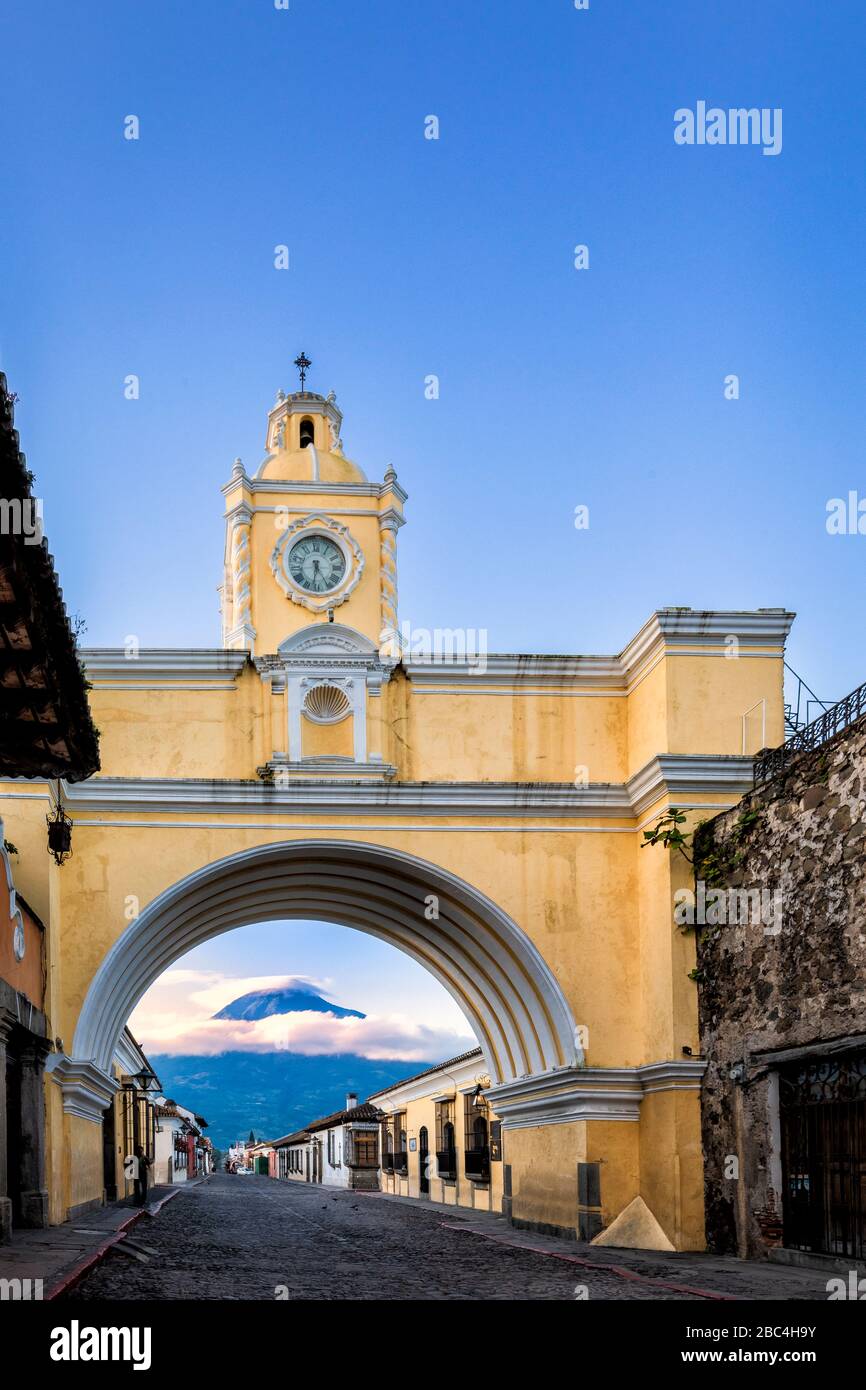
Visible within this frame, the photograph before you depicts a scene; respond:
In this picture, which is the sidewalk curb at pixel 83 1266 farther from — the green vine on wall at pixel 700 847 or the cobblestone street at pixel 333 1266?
the green vine on wall at pixel 700 847

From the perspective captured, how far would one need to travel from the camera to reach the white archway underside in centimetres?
1667

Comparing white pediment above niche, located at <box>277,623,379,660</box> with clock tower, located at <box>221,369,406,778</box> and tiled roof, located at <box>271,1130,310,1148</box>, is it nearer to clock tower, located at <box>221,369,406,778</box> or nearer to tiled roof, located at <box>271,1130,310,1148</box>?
clock tower, located at <box>221,369,406,778</box>

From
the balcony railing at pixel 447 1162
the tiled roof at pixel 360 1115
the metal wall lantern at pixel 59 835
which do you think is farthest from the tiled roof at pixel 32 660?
the tiled roof at pixel 360 1115

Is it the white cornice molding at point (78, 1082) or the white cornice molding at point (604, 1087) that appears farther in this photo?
the white cornice molding at point (78, 1082)

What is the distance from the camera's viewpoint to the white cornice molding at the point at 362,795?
16.6m

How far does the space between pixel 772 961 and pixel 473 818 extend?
450 centimetres

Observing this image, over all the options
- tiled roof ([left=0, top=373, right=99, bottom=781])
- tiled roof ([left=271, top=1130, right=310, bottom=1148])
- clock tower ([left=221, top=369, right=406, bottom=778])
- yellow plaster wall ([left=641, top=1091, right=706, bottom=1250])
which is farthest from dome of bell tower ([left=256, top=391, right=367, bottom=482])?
tiled roof ([left=271, top=1130, right=310, bottom=1148])

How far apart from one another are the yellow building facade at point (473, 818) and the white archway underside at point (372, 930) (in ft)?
0.17

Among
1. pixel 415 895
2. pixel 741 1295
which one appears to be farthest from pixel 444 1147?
pixel 741 1295

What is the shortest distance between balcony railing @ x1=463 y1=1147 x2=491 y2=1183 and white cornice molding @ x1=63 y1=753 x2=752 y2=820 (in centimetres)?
1025

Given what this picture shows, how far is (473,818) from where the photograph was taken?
1706 centimetres
